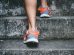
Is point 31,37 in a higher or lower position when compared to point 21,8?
lower

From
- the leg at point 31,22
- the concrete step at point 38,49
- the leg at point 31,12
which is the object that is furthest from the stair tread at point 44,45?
the leg at point 31,12

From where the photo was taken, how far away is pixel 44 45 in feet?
10.2

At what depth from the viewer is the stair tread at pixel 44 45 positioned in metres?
3.00

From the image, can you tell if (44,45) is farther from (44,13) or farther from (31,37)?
(44,13)

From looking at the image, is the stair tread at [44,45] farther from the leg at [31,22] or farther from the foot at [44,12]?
the foot at [44,12]

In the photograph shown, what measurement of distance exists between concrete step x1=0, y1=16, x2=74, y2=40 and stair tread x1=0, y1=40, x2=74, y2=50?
12 cm

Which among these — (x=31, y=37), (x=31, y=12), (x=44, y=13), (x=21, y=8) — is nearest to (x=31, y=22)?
(x=31, y=12)

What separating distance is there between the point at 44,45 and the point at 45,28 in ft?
1.19

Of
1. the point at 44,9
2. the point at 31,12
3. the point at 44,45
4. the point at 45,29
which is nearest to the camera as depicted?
the point at 44,45

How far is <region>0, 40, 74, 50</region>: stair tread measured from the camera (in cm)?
300

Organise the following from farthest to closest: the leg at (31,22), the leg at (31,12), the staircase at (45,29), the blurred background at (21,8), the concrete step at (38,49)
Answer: the blurred background at (21,8)
the staircase at (45,29)
the leg at (31,12)
the leg at (31,22)
the concrete step at (38,49)

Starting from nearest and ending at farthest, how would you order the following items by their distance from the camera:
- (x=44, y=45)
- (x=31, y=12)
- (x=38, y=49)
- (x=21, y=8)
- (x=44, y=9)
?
(x=38, y=49)
(x=44, y=45)
(x=31, y=12)
(x=44, y=9)
(x=21, y=8)

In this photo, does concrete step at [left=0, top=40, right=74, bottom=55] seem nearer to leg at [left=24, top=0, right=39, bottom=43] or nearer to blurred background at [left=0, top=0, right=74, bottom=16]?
leg at [left=24, top=0, right=39, bottom=43]

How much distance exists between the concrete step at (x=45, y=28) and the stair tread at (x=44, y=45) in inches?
4.9
